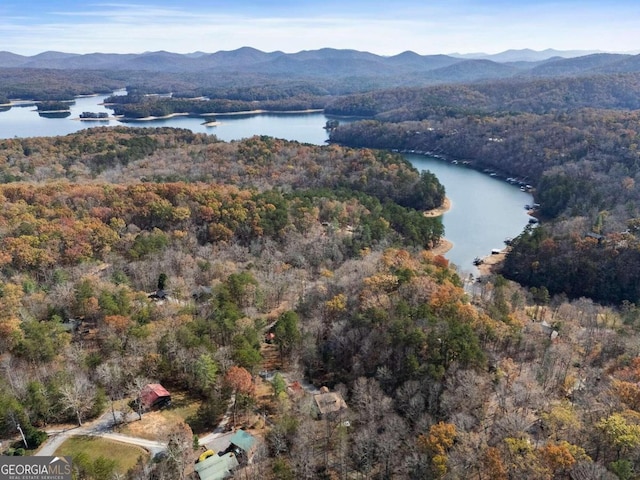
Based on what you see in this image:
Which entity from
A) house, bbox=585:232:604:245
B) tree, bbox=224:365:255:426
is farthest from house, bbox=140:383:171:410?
house, bbox=585:232:604:245

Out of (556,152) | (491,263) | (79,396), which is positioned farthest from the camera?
(556,152)

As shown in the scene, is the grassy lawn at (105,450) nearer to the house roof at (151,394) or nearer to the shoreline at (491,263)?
the house roof at (151,394)

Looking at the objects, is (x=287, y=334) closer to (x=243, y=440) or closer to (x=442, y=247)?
(x=243, y=440)

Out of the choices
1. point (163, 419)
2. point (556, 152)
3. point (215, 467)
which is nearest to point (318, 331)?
point (163, 419)

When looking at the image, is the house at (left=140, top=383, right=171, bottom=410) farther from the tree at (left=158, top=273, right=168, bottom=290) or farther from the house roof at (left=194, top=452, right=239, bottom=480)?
the tree at (left=158, top=273, right=168, bottom=290)

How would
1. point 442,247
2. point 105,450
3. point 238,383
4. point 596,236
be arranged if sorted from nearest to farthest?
point 105,450 → point 238,383 → point 596,236 → point 442,247

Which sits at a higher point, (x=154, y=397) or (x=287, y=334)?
(x=287, y=334)

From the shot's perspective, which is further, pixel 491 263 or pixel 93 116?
pixel 93 116

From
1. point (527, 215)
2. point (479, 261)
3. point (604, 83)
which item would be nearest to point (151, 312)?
point (479, 261)
